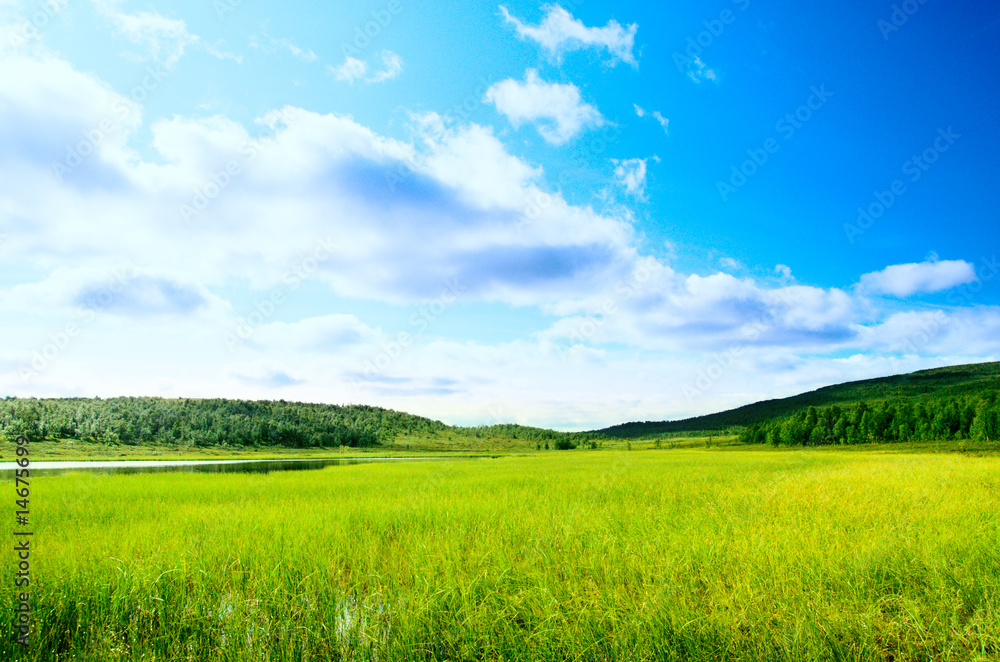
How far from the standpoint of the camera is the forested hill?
8256 centimetres

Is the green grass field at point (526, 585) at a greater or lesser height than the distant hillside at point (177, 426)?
greater

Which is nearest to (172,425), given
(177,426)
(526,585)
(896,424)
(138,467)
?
(177,426)

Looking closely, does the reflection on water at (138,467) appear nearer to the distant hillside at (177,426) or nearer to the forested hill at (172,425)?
the forested hill at (172,425)

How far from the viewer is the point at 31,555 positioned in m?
7.75

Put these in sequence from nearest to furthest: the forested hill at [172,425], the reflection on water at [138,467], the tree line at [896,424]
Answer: the reflection on water at [138,467] < the forested hill at [172,425] < the tree line at [896,424]

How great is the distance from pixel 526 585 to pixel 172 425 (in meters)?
130

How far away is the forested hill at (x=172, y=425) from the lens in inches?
3250

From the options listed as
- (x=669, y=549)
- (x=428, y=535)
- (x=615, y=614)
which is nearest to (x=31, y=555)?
(x=428, y=535)

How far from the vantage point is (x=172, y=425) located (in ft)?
354

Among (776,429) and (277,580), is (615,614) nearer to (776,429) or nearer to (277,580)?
(277,580)

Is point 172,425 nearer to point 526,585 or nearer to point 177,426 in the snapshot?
point 177,426

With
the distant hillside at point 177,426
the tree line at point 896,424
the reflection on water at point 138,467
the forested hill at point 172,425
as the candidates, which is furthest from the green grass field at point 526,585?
the tree line at point 896,424

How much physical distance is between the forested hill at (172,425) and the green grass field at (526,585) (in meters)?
80.5

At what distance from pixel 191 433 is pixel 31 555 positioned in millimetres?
119455
